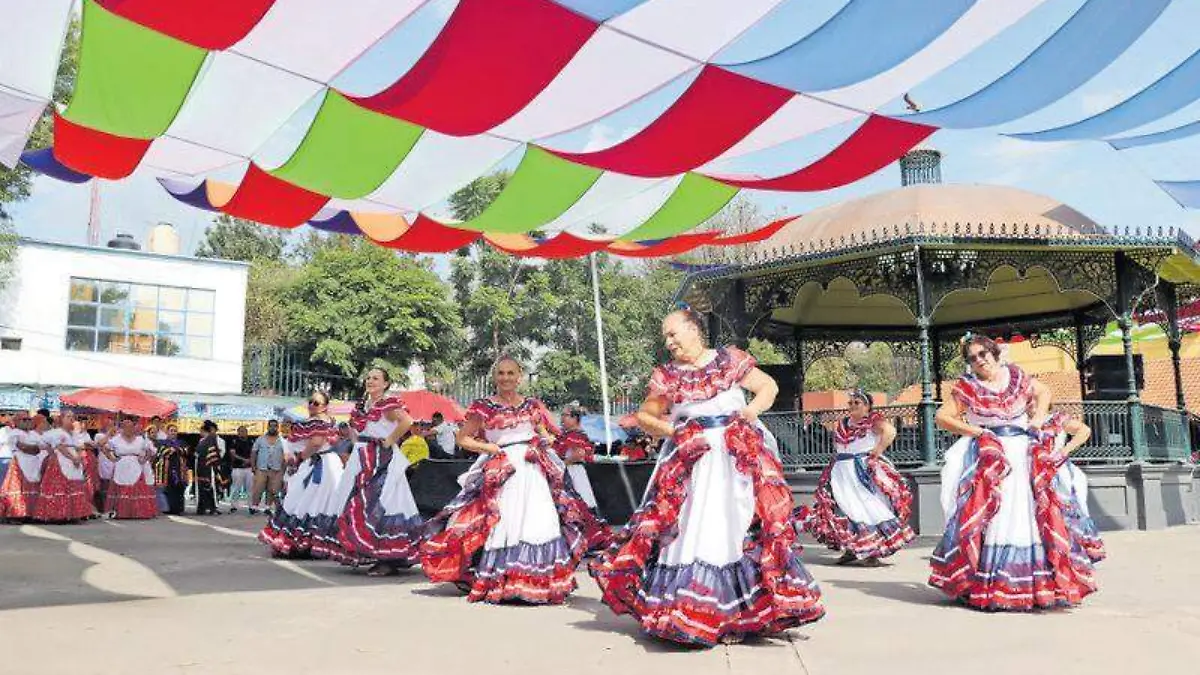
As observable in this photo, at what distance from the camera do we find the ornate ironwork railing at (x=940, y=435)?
37.0 feet

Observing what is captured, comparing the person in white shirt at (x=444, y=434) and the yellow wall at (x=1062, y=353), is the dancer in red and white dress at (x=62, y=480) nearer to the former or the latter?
the person in white shirt at (x=444, y=434)

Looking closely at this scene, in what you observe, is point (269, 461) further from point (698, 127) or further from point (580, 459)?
point (698, 127)

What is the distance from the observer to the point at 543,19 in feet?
17.4

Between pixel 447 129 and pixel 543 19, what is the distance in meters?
1.42

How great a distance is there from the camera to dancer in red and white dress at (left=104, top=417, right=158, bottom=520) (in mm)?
13078

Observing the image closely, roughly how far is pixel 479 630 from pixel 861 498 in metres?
4.03

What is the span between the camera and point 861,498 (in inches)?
294

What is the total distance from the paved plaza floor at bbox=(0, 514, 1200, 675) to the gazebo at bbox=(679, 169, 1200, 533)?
14.7 feet

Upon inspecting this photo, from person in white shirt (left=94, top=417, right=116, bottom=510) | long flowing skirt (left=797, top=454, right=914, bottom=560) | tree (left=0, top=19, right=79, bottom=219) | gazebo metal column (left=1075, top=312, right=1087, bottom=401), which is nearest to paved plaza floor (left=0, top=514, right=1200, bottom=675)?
long flowing skirt (left=797, top=454, right=914, bottom=560)

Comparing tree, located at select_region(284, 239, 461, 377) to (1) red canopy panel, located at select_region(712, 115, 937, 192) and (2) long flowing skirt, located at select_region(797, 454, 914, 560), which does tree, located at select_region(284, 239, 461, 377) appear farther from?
(2) long flowing skirt, located at select_region(797, 454, 914, 560)

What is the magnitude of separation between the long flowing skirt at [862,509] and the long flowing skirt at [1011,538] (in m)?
2.01

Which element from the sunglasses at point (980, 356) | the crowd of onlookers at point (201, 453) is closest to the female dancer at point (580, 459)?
the sunglasses at point (980, 356)

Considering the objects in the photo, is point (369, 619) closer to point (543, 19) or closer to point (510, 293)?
point (543, 19)

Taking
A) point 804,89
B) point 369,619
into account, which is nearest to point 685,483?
point 369,619
